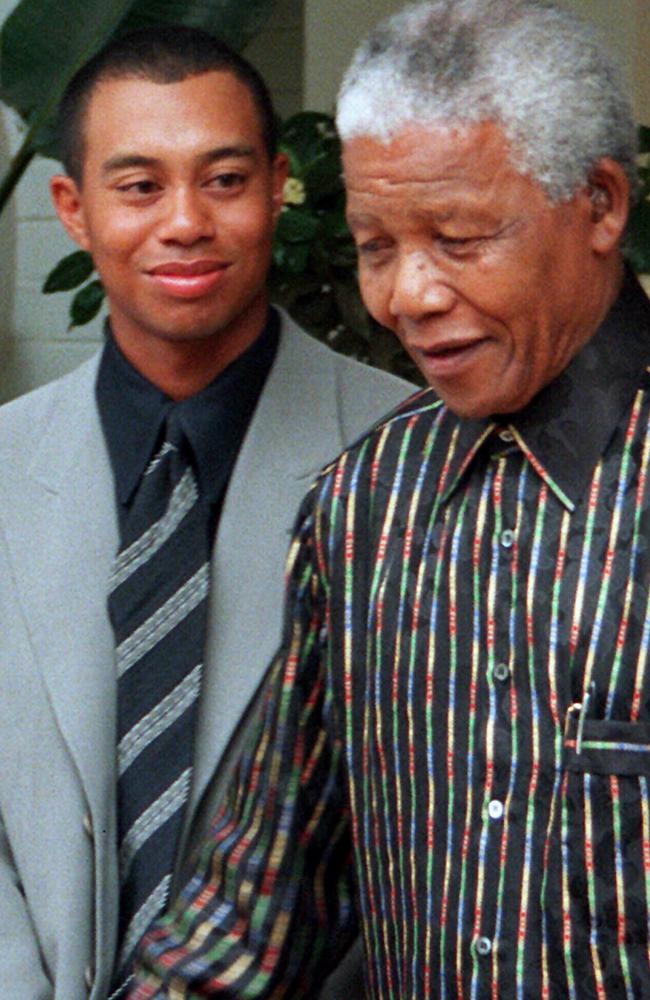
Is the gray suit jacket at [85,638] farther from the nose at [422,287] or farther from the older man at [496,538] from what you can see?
the nose at [422,287]

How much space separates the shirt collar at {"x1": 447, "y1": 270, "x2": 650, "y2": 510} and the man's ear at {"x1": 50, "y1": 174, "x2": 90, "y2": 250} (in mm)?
1102

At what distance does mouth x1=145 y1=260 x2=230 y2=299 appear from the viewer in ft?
9.27

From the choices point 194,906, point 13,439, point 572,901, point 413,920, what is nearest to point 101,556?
point 13,439

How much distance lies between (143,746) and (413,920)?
2.05 ft

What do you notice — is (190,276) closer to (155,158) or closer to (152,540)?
(155,158)

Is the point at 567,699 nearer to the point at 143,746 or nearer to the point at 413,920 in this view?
the point at 413,920

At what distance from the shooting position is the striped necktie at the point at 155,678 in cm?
269

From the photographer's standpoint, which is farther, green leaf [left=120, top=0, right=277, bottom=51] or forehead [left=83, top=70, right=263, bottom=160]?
green leaf [left=120, top=0, right=277, bottom=51]

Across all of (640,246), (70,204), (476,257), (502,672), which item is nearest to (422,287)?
(476,257)

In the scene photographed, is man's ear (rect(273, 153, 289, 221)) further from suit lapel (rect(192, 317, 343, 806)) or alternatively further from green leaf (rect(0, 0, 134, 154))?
green leaf (rect(0, 0, 134, 154))

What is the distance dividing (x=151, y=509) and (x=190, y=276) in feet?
0.98

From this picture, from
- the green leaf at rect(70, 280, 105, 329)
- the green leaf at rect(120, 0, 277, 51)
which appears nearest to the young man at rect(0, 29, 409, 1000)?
the green leaf at rect(120, 0, 277, 51)

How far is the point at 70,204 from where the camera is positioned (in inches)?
122

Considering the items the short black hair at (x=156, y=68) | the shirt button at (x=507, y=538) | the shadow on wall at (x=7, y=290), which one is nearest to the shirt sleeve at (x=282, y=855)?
the shirt button at (x=507, y=538)
